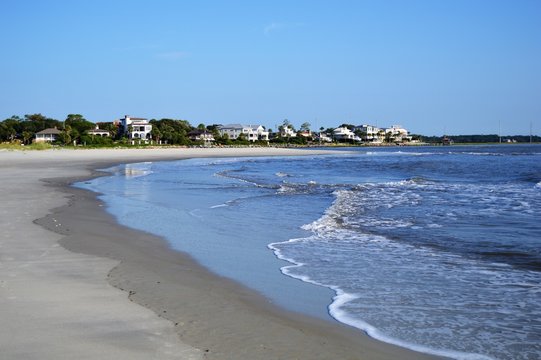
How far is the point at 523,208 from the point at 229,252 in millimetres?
9394

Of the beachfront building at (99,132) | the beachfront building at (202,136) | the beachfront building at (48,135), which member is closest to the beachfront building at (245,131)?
the beachfront building at (202,136)

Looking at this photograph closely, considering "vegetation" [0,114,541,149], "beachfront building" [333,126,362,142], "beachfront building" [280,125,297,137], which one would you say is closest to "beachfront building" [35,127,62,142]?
"vegetation" [0,114,541,149]

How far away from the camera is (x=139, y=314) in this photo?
4.73 meters

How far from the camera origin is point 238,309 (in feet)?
16.8

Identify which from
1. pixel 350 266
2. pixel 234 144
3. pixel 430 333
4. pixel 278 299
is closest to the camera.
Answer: pixel 430 333

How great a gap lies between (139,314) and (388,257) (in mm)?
4474

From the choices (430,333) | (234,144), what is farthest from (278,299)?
(234,144)

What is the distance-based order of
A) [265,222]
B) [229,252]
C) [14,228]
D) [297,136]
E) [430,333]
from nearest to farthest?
1. [430,333]
2. [229,252]
3. [14,228]
4. [265,222]
5. [297,136]

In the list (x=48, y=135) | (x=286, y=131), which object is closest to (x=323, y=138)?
(x=286, y=131)

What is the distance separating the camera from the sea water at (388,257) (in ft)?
16.0

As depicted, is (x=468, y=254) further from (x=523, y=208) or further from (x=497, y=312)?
(x=523, y=208)

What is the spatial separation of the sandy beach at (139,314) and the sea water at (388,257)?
0.42 meters

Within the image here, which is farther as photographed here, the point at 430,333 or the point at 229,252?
the point at 229,252

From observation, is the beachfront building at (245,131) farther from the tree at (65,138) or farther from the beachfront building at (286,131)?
the tree at (65,138)
